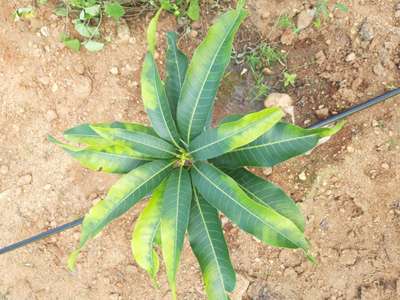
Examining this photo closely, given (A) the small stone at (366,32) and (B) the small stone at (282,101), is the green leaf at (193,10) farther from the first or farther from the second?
(A) the small stone at (366,32)

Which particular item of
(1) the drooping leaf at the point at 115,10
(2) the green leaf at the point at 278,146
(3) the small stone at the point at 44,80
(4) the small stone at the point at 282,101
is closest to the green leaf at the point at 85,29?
(1) the drooping leaf at the point at 115,10

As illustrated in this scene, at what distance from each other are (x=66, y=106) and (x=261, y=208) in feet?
5.97

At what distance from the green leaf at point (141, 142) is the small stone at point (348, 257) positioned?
1510 mm

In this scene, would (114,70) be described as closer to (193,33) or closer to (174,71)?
(193,33)

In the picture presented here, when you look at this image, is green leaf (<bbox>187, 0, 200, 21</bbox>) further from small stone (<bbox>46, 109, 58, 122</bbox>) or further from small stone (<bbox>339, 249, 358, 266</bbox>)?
small stone (<bbox>339, 249, 358, 266</bbox>)

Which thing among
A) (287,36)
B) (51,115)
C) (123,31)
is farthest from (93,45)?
(287,36)

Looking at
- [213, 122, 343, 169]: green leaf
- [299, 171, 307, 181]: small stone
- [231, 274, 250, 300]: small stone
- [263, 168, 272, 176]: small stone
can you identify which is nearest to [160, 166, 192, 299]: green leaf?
[213, 122, 343, 169]: green leaf

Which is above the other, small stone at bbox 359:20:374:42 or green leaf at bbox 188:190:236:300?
small stone at bbox 359:20:374:42

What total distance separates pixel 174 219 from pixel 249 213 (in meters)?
0.30

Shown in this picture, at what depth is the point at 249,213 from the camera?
1.77 m

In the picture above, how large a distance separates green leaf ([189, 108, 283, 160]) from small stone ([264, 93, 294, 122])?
3.47 feet

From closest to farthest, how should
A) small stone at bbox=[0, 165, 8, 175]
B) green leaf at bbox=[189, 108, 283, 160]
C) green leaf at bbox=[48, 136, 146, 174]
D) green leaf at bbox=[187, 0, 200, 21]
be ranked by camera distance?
1. green leaf at bbox=[189, 108, 283, 160]
2. green leaf at bbox=[48, 136, 146, 174]
3. green leaf at bbox=[187, 0, 200, 21]
4. small stone at bbox=[0, 165, 8, 175]

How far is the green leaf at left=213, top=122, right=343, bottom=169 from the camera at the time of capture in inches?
69.3

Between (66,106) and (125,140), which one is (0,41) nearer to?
(66,106)
